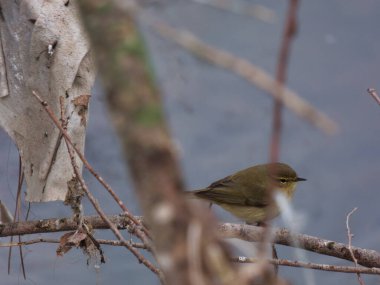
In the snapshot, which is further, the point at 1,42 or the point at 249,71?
the point at 1,42

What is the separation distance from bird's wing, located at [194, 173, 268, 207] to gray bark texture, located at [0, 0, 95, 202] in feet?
3.00

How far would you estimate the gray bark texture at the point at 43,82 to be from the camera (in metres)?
1.54

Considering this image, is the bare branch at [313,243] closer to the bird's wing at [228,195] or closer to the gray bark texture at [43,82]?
the gray bark texture at [43,82]

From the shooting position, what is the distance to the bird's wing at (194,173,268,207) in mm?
2441

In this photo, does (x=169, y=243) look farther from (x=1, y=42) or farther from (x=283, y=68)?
(x=1, y=42)

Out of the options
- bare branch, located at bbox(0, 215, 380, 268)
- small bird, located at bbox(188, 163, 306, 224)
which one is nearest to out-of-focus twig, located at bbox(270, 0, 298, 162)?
bare branch, located at bbox(0, 215, 380, 268)

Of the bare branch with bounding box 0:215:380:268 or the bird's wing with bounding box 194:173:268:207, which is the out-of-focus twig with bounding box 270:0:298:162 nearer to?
the bare branch with bounding box 0:215:380:268

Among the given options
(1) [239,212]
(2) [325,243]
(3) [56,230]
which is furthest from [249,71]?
(1) [239,212]

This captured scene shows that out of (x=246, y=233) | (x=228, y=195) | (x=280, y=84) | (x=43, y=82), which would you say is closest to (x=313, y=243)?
(x=246, y=233)

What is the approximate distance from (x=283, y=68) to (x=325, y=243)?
3.78 ft

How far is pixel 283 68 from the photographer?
0.36m

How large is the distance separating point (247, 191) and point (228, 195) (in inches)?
3.0

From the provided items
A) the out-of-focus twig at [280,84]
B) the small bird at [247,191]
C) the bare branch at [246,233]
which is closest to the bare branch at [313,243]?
the bare branch at [246,233]

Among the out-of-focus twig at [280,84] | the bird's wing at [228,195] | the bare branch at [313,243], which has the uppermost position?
the bird's wing at [228,195]
